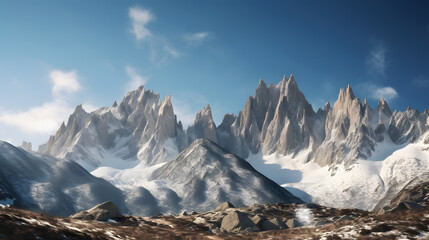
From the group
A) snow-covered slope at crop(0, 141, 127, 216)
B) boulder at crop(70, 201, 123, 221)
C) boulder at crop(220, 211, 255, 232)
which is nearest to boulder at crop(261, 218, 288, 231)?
boulder at crop(220, 211, 255, 232)

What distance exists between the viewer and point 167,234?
18875 mm

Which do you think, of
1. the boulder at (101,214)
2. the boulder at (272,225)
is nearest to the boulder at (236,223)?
the boulder at (272,225)

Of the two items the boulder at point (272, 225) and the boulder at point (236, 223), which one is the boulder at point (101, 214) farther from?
the boulder at point (272, 225)

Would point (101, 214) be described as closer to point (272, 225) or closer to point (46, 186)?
point (272, 225)

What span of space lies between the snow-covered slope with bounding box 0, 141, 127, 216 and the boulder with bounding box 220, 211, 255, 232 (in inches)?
4982

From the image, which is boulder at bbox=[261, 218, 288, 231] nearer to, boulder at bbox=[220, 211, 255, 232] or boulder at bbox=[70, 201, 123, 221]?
boulder at bbox=[220, 211, 255, 232]

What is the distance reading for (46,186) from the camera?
164m

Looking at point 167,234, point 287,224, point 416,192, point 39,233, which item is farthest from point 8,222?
point 416,192

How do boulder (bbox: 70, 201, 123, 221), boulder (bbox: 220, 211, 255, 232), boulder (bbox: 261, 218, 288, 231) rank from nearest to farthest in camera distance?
boulder (bbox: 70, 201, 123, 221) < boulder (bbox: 220, 211, 255, 232) < boulder (bbox: 261, 218, 288, 231)

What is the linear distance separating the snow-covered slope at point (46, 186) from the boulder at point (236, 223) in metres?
127

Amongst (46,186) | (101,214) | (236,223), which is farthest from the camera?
(46,186)

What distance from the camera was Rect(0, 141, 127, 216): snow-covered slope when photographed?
144m

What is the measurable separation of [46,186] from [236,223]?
16244 centimetres

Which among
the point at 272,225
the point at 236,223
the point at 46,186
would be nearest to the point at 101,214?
the point at 236,223
